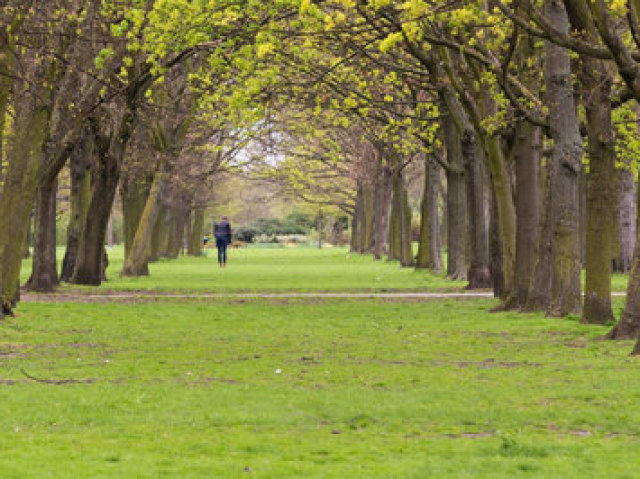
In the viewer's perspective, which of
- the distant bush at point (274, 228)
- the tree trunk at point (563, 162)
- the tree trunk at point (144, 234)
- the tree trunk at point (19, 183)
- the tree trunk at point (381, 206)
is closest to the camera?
the tree trunk at point (563, 162)

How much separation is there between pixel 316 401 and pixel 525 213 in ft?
42.2

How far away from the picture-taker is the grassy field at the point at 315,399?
789 centimetres

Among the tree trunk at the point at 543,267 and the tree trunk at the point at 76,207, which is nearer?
the tree trunk at the point at 543,267

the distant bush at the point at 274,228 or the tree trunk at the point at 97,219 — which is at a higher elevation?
the distant bush at the point at 274,228

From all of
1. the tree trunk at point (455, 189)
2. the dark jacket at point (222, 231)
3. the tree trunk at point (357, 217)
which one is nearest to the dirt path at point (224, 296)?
the tree trunk at point (455, 189)

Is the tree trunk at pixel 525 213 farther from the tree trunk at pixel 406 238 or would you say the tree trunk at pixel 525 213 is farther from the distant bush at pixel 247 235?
the distant bush at pixel 247 235

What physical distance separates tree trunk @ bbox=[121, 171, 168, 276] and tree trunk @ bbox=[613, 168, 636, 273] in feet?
52.5

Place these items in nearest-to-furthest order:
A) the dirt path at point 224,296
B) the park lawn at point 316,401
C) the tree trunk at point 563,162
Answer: the park lawn at point 316,401
the tree trunk at point 563,162
the dirt path at point 224,296

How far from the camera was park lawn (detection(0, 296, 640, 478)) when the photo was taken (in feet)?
25.8

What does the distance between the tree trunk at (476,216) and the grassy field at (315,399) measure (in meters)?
8.55

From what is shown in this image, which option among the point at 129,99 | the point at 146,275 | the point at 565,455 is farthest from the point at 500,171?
the point at 146,275

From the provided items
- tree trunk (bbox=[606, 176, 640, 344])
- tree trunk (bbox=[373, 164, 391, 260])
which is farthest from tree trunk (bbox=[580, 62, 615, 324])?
tree trunk (bbox=[373, 164, 391, 260])

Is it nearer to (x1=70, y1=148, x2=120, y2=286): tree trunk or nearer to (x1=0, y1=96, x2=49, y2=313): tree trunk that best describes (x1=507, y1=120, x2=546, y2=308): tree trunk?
(x1=0, y1=96, x2=49, y2=313): tree trunk

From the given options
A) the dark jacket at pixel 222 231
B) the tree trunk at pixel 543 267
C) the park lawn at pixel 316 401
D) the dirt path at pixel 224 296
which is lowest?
the park lawn at pixel 316 401
